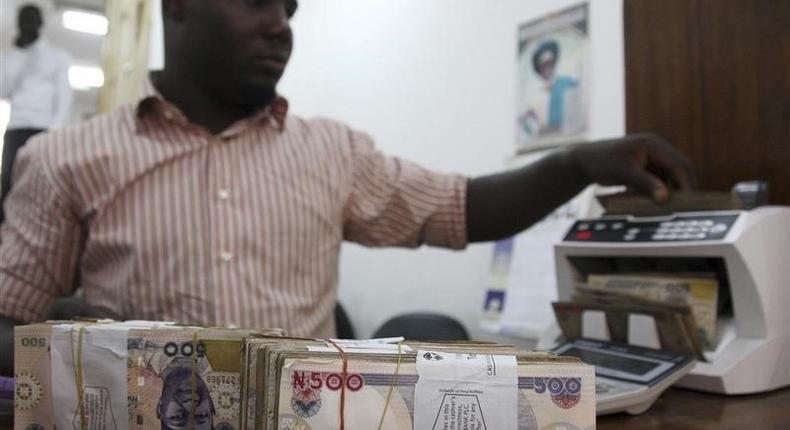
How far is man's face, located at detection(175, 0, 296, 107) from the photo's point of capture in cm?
103

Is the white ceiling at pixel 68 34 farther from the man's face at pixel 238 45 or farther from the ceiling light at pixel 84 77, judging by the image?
the man's face at pixel 238 45

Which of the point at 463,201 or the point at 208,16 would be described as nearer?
the point at 208,16

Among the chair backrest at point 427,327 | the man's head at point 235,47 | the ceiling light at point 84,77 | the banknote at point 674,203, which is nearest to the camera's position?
the banknote at point 674,203

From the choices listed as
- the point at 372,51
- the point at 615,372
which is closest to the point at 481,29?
the point at 372,51

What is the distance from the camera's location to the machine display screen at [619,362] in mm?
785

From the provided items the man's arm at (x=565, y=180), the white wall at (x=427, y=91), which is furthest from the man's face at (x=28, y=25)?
the man's arm at (x=565, y=180)

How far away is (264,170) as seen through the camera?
1071 mm

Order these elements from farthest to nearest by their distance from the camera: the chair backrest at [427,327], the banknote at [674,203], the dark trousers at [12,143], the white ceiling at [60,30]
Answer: the white ceiling at [60,30] → the dark trousers at [12,143] → the chair backrest at [427,327] → the banknote at [674,203]

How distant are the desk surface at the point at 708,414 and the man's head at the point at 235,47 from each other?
1.97 feet

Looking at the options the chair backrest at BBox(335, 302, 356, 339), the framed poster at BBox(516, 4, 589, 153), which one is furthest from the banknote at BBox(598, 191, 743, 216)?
the chair backrest at BBox(335, 302, 356, 339)

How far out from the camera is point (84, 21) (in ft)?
16.4

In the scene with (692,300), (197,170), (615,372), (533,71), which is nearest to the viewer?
(615,372)

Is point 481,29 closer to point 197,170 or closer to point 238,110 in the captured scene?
point 238,110

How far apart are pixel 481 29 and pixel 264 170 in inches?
39.9
